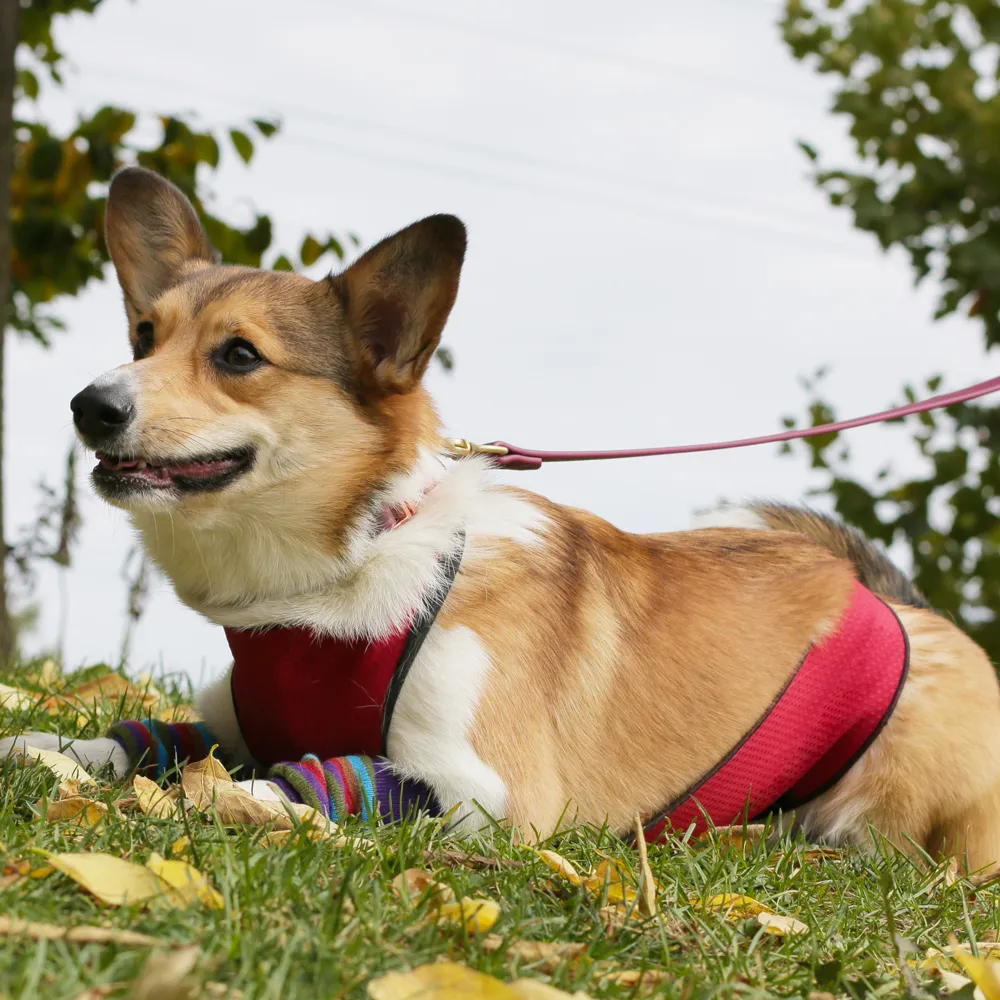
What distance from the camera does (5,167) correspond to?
6570 millimetres

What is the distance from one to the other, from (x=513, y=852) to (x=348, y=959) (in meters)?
0.74

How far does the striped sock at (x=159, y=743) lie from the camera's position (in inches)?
114

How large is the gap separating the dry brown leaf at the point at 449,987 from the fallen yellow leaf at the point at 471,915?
0.66 ft

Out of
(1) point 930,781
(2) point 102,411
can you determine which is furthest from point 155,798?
(1) point 930,781

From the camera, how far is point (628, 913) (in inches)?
86.2

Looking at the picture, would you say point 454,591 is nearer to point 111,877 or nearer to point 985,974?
point 111,877

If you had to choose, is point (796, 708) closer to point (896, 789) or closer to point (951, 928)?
point (896, 789)

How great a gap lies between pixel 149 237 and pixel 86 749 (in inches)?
57.3

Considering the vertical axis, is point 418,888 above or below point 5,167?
below

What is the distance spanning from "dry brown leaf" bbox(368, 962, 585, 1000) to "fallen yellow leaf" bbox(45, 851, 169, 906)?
1.39 ft

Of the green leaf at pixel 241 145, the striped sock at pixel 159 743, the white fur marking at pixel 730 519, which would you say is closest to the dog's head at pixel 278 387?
the striped sock at pixel 159 743

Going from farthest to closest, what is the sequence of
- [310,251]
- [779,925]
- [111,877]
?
1. [310,251]
2. [779,925]
3. [111,877]

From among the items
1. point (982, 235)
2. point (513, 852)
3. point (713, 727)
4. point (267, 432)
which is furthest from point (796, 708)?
point (982, 235)

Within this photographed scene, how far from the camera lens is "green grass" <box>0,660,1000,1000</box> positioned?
67.2 inches
